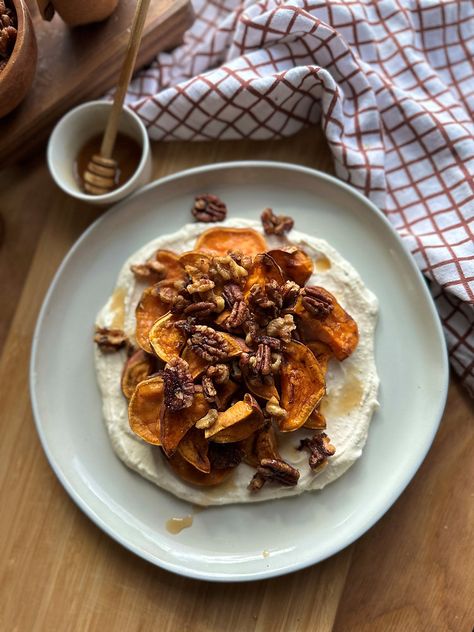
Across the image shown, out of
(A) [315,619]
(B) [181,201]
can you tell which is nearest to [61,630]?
(A) [315,619]

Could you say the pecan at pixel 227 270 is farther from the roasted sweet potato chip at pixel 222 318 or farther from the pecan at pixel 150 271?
the pecan at pixel 150 271

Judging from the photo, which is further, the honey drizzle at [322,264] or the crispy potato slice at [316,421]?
the honey drizzle at [322,264]

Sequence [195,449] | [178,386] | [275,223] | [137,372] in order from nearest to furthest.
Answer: [178,386], [195,449], [137,372], [275,223]

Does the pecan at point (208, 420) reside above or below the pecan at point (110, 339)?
below

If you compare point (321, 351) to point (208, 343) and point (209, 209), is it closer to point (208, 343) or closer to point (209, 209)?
point (208, 343)

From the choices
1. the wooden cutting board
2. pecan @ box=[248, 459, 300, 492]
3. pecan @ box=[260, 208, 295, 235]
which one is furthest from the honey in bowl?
pecan @ box=[248, 459, 300, 492]

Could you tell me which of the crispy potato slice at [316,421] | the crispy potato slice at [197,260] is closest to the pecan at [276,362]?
the crispy potato slice at [316,421]

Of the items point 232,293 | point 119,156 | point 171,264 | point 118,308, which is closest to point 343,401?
point 232,293
